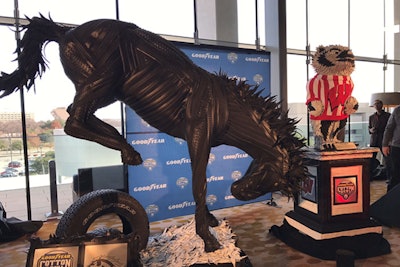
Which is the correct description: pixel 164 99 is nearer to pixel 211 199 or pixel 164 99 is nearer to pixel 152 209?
pixel 152 209

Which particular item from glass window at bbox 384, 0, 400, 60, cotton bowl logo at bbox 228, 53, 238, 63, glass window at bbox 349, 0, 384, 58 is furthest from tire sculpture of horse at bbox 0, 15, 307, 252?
glass window at bbox 384, 0, 400, 60

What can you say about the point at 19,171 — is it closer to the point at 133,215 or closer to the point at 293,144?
the point at 133,215

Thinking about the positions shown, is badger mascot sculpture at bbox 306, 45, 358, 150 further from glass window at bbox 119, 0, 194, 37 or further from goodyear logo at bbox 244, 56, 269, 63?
glass window at bbox 119, 0, 194, 37

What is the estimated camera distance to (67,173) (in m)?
4.56

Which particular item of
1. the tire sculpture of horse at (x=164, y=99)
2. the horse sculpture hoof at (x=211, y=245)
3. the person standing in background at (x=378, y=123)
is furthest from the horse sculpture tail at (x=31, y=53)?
the person standing in background at (x=378, y=123)

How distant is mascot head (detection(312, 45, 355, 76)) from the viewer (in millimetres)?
2734

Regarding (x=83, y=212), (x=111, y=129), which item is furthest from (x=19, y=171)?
(x=111, y=129)

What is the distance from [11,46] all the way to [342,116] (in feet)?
12.1

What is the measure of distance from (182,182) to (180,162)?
9.9 inches

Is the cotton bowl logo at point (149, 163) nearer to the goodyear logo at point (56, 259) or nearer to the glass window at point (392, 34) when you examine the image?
the goodyear logo at point (56, 259)

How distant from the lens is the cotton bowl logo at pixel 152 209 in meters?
3.84

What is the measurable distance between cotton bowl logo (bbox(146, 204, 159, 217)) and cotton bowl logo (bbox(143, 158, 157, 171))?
0.45 metres

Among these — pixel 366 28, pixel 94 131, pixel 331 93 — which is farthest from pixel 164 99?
pixel 366 28

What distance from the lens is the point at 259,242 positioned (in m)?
3.02
